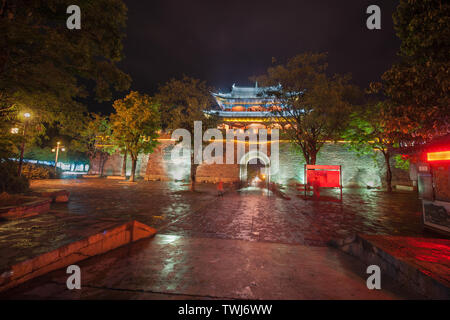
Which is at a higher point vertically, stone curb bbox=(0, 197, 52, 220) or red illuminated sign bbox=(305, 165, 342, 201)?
red illuminated sign bbox=(305, 165, 342, 201)

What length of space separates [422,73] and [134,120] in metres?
21.1

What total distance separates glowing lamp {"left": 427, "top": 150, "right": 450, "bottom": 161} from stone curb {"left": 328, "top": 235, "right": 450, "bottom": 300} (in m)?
3.03

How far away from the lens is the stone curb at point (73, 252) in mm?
2320

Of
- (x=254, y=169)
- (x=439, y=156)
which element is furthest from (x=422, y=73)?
(x=254, y=169)

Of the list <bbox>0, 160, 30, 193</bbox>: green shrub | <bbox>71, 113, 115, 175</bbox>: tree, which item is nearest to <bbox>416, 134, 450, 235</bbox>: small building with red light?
<bbox>0, 160, 30, 193</bbox>: green shrub

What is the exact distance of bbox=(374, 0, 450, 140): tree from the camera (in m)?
4.58

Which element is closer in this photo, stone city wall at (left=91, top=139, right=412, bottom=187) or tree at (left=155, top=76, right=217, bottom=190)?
tree at (left=155, top=76, right=217, bottom=190)

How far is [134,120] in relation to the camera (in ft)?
66.9

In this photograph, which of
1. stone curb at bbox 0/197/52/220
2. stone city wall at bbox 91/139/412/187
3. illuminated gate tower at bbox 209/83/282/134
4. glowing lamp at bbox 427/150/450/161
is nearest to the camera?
stone curb at bbox 0/197/52/220

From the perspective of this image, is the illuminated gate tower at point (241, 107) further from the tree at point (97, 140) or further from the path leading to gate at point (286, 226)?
the path leading to gate at point (286, 226)

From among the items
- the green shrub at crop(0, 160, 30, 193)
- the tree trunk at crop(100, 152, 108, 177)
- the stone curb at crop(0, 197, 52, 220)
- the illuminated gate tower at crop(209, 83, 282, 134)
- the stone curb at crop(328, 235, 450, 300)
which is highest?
the illuminated gate tower at crop(209, 83, 282, 134)

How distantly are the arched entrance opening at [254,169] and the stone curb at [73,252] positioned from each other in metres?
21.6

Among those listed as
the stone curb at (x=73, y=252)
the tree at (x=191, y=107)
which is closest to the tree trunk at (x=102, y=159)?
the tree at (x=191, y=107)

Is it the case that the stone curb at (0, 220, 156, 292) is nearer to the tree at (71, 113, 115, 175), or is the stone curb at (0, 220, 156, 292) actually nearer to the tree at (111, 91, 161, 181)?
the tree at (111, 91, 161, 181)
